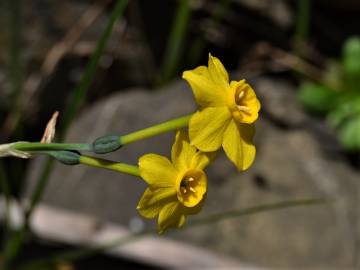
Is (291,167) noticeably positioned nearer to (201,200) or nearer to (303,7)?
(303,7)

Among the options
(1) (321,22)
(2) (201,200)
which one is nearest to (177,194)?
(2) (201,200)

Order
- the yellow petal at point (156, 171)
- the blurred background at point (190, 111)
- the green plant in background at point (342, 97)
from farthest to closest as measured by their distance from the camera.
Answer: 1. the green plant in background at point (342, 97)
2. the blurred background at point (190, 111)
3. the yellow petal at point (156, 171)

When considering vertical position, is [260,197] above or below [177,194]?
below

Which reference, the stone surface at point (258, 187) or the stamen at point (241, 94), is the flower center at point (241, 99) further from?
the stone surface at point (258, 187)

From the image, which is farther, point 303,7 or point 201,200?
point 303,7

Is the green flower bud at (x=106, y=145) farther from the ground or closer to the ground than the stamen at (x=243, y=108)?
closer to the ground

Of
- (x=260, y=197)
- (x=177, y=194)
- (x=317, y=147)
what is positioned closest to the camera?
(x=177, y=194)

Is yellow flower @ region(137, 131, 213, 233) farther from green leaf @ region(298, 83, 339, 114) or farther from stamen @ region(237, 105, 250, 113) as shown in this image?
green leaf @ region(298, 83, 339, 114)

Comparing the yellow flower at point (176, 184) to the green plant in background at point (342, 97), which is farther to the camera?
the green plant in background at point (342, 97)

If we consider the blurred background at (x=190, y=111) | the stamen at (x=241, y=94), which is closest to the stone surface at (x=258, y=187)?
the blurred background at (x=190, y=111)
